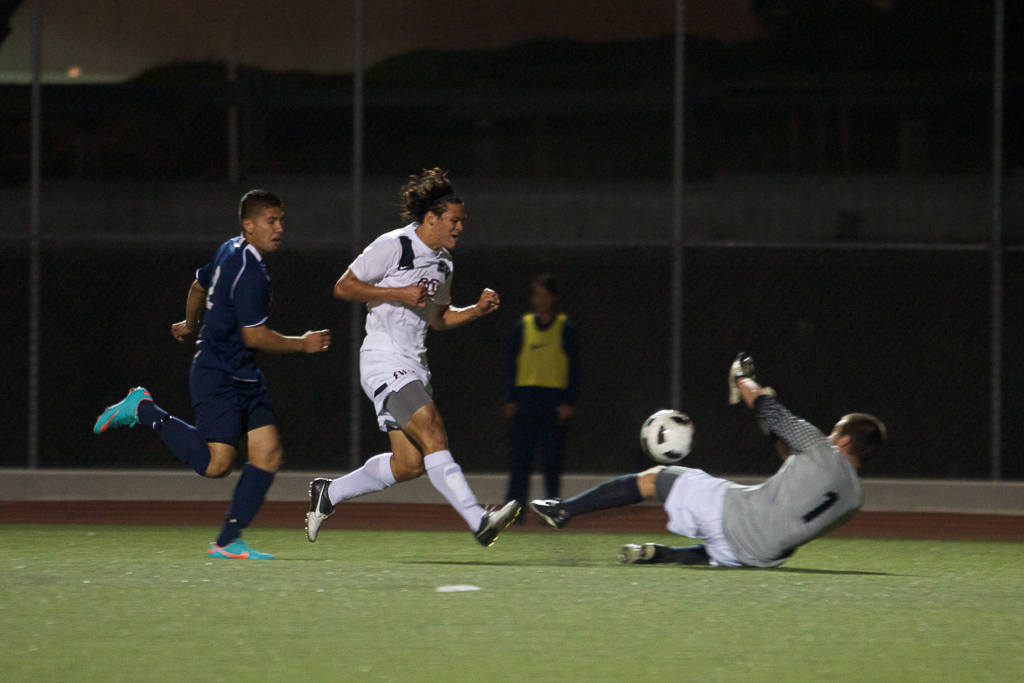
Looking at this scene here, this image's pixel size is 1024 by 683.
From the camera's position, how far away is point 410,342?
711 centimetres

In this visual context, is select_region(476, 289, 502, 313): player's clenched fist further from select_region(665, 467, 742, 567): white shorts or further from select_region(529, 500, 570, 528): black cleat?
select_region(665, 467, 742, 567): white shorts

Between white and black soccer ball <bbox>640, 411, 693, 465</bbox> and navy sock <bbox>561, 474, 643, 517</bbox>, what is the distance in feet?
0.74

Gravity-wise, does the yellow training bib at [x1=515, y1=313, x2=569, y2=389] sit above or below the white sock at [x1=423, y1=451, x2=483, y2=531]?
above

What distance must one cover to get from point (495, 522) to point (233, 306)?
1.72m

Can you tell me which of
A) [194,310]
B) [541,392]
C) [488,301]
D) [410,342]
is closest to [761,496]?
[488,301]

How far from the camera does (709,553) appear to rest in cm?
679

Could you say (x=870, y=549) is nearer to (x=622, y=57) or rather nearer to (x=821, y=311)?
(x=821, y=311)

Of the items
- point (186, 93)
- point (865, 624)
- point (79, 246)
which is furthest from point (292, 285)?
point (865, 624)

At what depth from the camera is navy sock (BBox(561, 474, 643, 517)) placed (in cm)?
663

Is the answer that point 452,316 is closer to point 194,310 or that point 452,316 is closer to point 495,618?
point 194,310

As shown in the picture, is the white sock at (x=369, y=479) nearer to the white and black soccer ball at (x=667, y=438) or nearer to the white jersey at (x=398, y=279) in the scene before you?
the white jersey at (x=398, y=279)

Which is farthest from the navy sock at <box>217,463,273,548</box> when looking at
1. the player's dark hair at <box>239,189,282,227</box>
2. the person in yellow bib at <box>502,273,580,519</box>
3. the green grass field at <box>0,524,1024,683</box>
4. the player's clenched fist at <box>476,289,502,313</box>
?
the person in yellow bib at <box>502,273,580,519</box>

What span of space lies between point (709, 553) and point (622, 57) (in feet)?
143

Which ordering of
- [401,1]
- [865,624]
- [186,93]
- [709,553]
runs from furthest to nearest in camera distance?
[186,93], [401,1], [709,553], [865,624]
